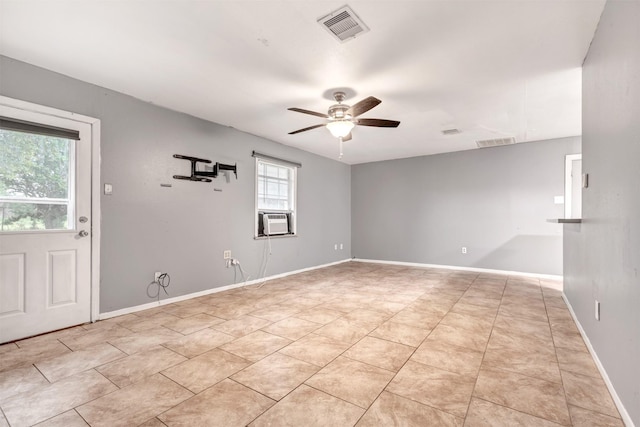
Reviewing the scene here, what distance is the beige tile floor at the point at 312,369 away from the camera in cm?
157

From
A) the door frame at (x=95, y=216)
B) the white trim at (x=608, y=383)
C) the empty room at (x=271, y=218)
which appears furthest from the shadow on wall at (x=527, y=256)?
the door frame at (x=95, y=216)

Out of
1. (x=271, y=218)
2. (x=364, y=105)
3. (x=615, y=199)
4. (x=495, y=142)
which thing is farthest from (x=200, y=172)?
(x=495, y=142)

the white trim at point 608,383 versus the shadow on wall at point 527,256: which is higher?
the shadow on wall at point 527,256

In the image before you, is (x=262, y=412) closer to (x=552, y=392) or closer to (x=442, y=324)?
(x=552, y=392)

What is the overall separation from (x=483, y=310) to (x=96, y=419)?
3608mm

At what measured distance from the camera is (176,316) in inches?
125

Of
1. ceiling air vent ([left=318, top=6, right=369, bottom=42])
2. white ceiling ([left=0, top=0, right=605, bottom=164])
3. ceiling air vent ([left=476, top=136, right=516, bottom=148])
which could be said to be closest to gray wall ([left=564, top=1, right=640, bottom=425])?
white ceiling ([left=0, top=0, right=605, bottom=164])

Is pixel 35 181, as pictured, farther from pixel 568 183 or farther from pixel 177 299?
pixel 568 183

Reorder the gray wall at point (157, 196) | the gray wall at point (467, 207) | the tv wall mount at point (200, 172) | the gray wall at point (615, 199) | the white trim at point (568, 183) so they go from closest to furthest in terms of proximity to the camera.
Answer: the gray wall at point (615, 199)
the gray wall at point (157, 196)
the tv wall mount at point (200, 172)
the white trim at point (568, 183)
the gray wall at point (467, 207)

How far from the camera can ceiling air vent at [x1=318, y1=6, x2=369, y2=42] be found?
2000 millimetres

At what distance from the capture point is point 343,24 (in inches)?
82.7

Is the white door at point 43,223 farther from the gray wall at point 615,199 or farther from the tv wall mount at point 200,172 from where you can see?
the gray wall at point 615,199

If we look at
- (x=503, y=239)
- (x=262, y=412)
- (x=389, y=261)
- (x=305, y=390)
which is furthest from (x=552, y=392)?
(x=389, y=261)

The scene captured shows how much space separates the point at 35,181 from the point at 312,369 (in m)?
3.06
